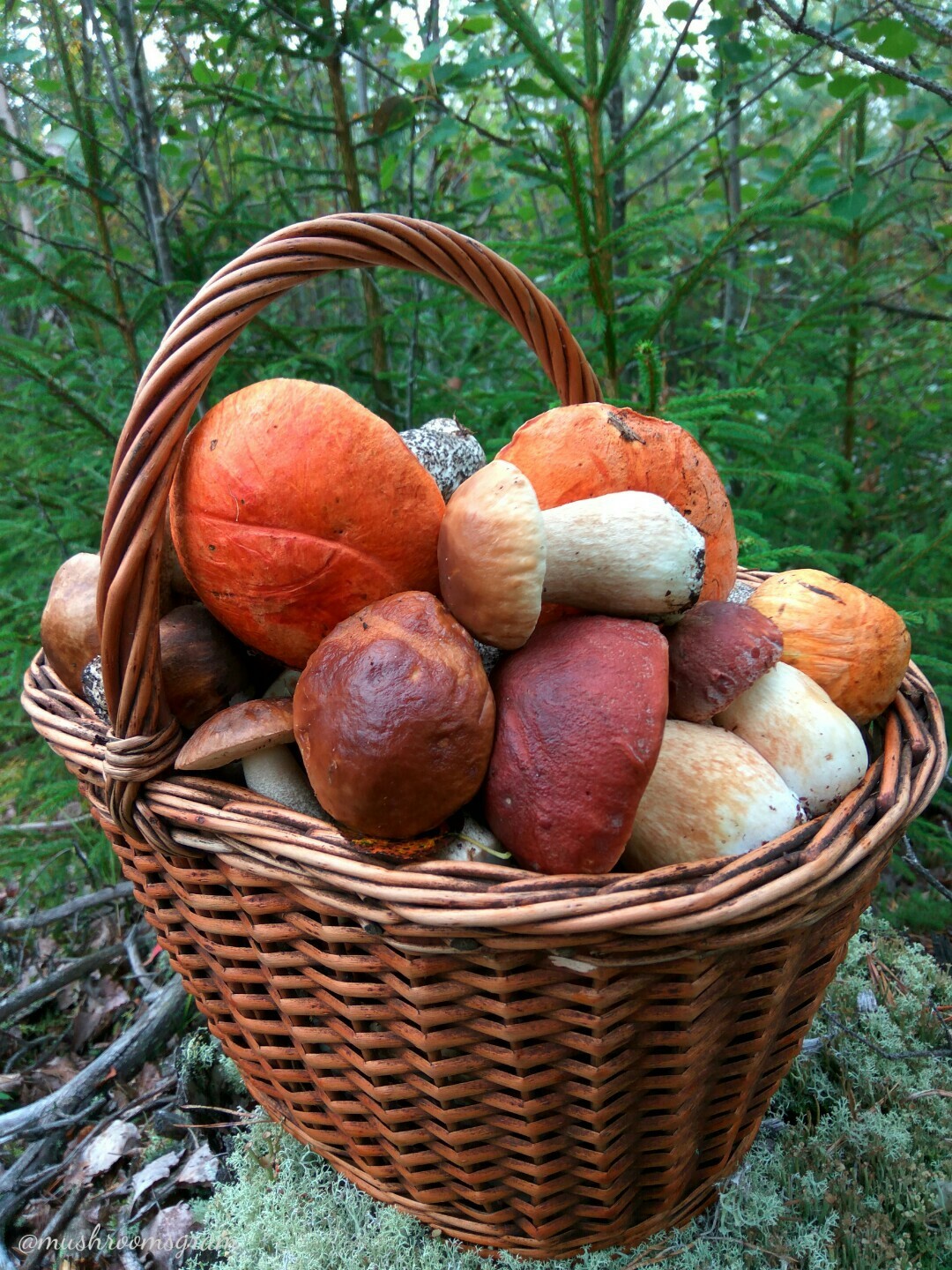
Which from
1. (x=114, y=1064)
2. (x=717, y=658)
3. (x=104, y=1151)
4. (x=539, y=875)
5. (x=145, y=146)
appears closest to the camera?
(x=539, y=875)

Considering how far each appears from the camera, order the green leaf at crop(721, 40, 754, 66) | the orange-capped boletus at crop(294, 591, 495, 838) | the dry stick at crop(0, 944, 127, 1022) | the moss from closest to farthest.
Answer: the orange-capped boletus at crop(294, 591, 495, 838)
the moss
the dry stick at crop(0, 944, 127, 1022)
the green leaf at crop(721, 40, 754, 66)

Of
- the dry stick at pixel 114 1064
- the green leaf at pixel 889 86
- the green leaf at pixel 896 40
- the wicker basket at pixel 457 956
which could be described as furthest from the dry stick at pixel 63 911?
the green leaf at pixel 896 40

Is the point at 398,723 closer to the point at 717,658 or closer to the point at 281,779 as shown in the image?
the point at 281,779

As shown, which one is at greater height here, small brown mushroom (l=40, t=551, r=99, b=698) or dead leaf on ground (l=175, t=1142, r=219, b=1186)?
small brown mushroom (l=40, t=551, r=99, b=698)

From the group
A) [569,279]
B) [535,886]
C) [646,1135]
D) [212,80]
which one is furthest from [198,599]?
[212,80]

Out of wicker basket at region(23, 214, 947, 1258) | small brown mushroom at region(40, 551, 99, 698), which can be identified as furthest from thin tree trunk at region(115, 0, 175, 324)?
wicker basket at region(23, 214, 947, 1258)

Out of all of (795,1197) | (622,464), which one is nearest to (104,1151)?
(795,1197)

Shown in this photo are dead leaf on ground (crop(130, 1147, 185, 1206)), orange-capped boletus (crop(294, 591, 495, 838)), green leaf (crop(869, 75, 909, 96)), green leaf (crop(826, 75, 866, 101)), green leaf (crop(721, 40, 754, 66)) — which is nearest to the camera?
orange-capped boletus (crop(294, 591, 495, 838))

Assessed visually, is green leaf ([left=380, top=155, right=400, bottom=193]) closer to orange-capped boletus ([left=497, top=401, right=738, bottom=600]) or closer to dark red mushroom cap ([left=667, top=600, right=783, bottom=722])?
orange-capped boletus ([left=497, top=401, right=738, bottom=600])
